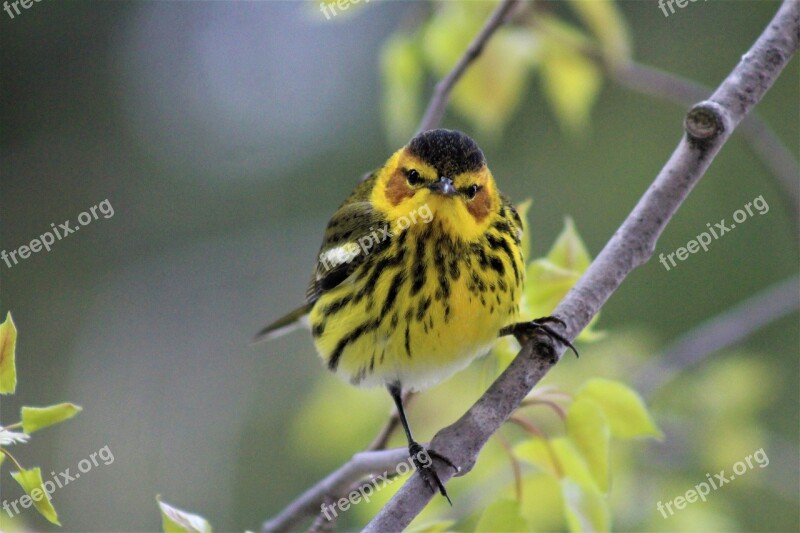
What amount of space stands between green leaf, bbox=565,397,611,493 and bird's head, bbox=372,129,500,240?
65 cm

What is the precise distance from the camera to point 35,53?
26.0 feet

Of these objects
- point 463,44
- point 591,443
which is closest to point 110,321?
point 463,44

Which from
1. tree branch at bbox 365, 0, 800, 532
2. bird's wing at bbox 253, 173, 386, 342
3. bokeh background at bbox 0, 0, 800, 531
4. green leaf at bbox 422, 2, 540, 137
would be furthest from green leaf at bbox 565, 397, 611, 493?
bokeh background at bbox 0, 0, 800, 531

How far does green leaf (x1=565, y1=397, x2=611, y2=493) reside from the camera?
1849 millimetres

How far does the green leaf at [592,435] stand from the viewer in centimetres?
185

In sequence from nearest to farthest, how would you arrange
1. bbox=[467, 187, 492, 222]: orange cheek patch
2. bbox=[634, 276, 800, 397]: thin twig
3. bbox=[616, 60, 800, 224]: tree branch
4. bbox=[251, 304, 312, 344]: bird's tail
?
bbox=[467, 187, 492, 222]: orange cheek patch
bbox=[616, 60, 800, 224]: tree branch
bbox=[634, 276, 800, 397]: thin twig
bbox=[251, 304, 312, 344]: bird's tail

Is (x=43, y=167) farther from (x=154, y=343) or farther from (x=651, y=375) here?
(x=651, y=375)

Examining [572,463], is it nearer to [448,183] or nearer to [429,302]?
[429,302]

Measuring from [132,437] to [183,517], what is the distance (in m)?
6.09

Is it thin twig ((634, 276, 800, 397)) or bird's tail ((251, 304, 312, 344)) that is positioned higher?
bird's tail ((251, 304, 312, 344))

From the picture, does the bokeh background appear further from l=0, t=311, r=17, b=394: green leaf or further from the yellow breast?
l=0, t=311, r=17, b=394: green leaf

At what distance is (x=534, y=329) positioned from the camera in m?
2.06

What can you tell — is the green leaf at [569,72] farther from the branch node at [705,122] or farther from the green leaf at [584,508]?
the green leaf at [584,508]

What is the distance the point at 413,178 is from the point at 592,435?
3.03 ft
